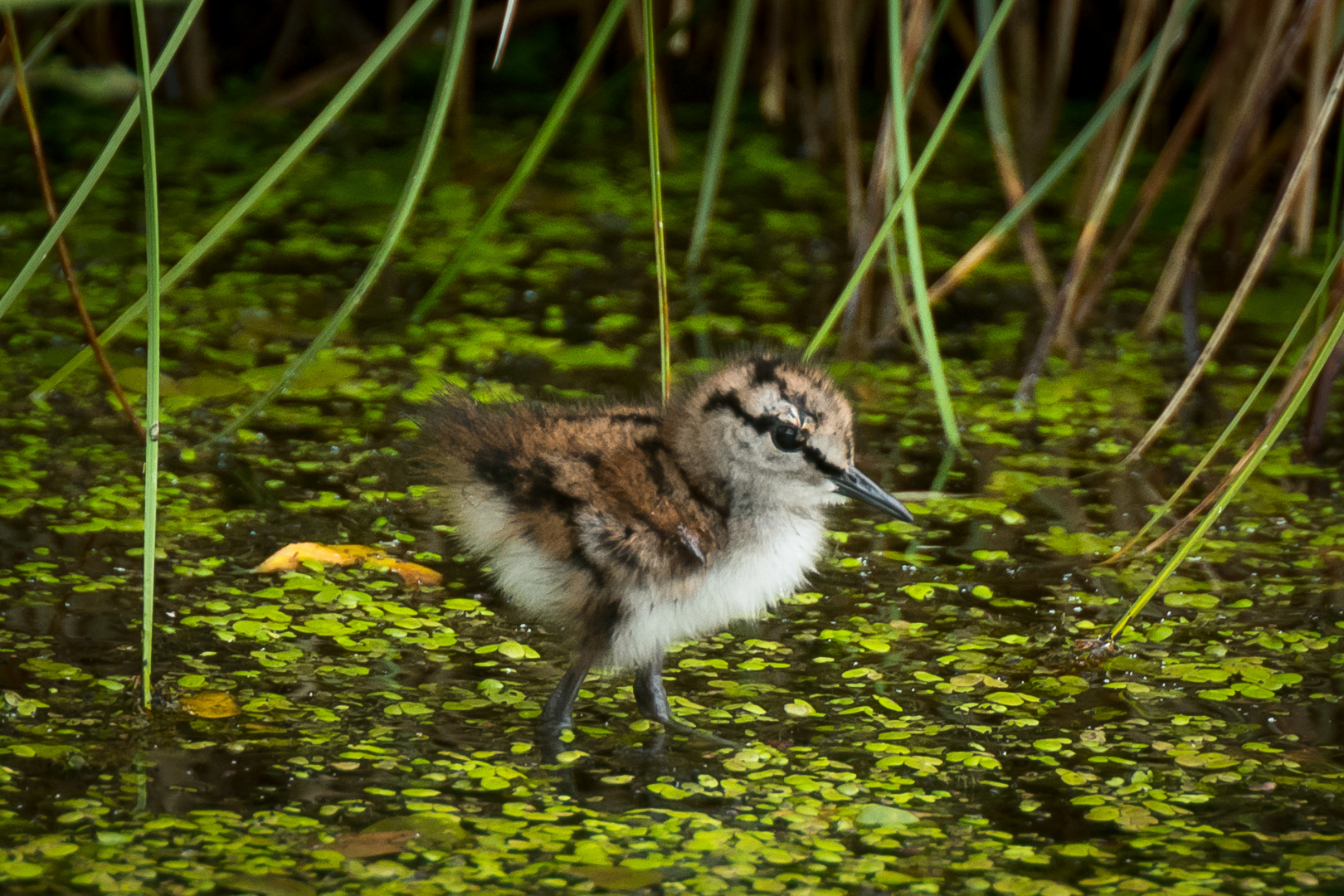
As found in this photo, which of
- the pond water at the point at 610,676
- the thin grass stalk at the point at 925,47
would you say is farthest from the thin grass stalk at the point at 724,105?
the pond water at the point at 610,676

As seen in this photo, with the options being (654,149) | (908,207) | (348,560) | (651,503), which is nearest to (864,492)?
(651,503)

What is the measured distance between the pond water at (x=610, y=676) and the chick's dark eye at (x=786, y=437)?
40 centimetres

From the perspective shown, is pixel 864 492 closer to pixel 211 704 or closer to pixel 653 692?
pixel 653 692

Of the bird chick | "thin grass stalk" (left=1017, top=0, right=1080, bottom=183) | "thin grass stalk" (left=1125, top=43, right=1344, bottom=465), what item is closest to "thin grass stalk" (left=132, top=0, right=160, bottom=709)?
the bird chick

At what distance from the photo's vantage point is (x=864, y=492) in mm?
2482

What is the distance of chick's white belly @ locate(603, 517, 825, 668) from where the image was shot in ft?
7.57

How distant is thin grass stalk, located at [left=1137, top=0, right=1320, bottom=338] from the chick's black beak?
52.0 inches

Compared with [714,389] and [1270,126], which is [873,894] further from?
[1270,126]

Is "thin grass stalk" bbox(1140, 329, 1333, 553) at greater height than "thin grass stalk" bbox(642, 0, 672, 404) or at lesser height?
lesser

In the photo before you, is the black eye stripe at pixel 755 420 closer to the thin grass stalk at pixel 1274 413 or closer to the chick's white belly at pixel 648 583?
the chick's white belly at pixel 648 583

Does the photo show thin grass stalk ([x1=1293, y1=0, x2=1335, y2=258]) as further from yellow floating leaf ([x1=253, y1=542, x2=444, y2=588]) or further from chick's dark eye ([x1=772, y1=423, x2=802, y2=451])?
yellow floating leaf ([x1=253, y1=542, x2=444, y2=588])

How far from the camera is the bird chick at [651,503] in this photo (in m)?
2.31

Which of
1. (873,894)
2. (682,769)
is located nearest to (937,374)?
(682,769)

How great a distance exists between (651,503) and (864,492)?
36 centimetres
